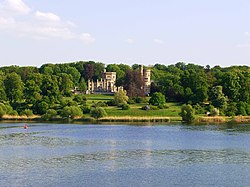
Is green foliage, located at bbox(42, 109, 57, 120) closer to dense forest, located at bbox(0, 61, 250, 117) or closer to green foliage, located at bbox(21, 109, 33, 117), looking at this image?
dense forest, located at bbox(0, 61, 250, 117)

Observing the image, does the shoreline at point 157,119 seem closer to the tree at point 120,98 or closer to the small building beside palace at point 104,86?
the tree at point 120,98

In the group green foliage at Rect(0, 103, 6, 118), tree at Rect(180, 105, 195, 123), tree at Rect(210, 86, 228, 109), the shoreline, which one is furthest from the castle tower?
green foliage at Rect(0, 103, 6, 118)

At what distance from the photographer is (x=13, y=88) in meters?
116

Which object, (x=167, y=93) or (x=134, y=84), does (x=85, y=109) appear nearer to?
(x=167, y=93)

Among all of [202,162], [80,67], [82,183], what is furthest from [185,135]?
[80,67]

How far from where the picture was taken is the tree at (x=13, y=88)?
113438 mm

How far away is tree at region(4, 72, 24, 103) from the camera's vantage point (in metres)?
113

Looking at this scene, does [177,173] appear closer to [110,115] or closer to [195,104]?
[110,115]

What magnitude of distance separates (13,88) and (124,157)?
70223 millimetres

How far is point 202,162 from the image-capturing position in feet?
157

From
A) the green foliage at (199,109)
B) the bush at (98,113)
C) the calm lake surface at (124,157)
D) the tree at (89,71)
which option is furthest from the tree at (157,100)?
the tree at (89,71)

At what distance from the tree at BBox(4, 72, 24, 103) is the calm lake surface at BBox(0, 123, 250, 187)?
34.5 meters

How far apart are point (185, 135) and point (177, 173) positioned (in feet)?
94.8

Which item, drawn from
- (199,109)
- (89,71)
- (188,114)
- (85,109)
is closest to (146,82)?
(89,71)
